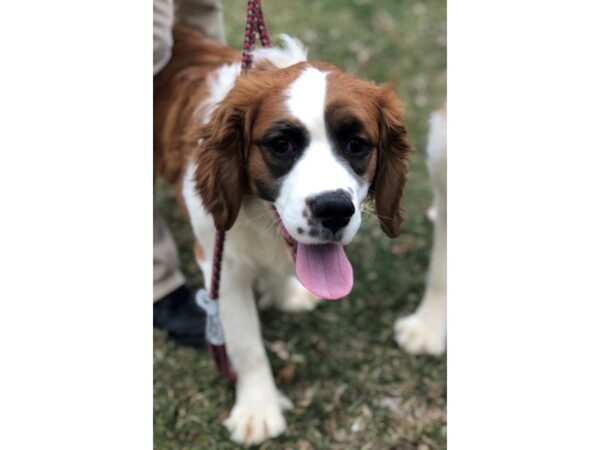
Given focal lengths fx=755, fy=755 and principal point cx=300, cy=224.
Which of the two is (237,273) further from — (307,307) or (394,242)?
(394,242)

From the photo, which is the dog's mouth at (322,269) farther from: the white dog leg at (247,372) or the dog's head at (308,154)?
the white dog leg at (247,372)

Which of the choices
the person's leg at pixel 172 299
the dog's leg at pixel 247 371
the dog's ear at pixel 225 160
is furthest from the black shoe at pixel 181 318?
the dog's ear at pixel 225 160

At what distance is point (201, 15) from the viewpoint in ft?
13.6

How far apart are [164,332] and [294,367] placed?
2.35ft

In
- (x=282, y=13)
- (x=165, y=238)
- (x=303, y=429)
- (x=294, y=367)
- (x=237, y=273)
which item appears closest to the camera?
(x=237, y=273)

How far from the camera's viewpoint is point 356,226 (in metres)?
2.59

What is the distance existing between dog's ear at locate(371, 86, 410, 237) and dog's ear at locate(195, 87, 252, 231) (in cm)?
51

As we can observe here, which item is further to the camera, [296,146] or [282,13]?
[282,13]

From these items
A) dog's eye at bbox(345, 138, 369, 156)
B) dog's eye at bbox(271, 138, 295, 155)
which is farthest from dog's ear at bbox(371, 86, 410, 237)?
dog's eye at bbox(271, 138, 295, 155)

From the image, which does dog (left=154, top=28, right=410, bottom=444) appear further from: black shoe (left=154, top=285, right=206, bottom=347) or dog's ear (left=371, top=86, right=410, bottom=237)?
black shoe (left=154, top=285, right=206, bottom=347)

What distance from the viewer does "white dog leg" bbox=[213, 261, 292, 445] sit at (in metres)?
3.42

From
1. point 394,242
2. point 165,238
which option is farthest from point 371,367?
point 165,238

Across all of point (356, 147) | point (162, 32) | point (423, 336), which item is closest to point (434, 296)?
point (423, 336)

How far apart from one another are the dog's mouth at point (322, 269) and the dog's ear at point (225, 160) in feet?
0.73
